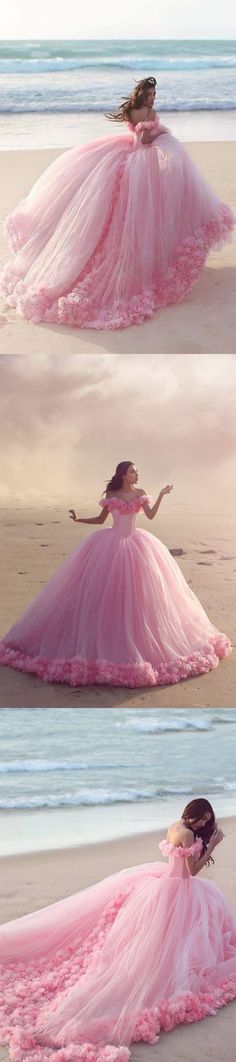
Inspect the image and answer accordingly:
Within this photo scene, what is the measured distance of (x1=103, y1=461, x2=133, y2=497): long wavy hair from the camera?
6.38m

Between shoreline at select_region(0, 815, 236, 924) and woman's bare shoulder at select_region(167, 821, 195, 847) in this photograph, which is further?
shoreline at select_region(0, 815, 236, 924)

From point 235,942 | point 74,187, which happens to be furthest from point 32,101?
point 235,942

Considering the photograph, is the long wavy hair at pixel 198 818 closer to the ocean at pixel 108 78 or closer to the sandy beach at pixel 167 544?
the sandy beach at pixel 167 544

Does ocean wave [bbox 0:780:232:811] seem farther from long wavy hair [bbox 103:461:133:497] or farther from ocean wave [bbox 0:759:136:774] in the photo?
long wavy hair [bbox 103:461:133:497]

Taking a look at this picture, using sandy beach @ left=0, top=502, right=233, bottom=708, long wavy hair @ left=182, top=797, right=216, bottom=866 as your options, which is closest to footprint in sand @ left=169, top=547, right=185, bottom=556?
sandy beach @ left=0, top=502, right=233, bottom=708

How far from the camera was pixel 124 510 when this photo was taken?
6.39m

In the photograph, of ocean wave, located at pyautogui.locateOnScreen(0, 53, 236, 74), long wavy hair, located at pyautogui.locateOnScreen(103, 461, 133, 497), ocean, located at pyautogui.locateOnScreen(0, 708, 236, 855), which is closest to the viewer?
long wavy hair, located at pyautogui.locateOnScreen(103, 461, 133, 497)

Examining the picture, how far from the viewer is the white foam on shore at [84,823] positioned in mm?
7465

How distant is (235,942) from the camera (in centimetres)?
511

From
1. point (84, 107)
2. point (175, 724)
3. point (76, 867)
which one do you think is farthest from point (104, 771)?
point (84, 107)

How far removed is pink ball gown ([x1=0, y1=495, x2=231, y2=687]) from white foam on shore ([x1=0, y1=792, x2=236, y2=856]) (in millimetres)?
1421

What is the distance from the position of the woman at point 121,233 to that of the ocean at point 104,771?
2779 mm

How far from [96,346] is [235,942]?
108 inches

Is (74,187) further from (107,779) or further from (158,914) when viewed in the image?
(107,779)
